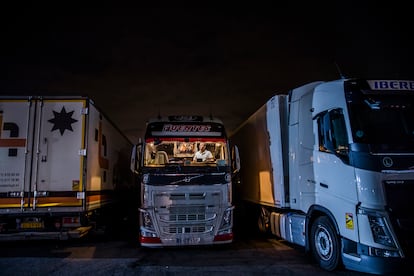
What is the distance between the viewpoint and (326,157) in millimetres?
6543

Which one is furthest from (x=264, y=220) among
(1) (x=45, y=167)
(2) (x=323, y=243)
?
(1) (x=45, y=167)

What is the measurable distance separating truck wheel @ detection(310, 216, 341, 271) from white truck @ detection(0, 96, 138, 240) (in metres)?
5.14

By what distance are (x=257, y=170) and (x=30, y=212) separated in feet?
20.3

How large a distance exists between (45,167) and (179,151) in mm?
3228

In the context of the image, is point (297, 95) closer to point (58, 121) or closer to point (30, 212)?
point (58, 121)

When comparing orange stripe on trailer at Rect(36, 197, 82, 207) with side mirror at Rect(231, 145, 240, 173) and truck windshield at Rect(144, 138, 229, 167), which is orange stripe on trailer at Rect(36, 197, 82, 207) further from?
side mirror at Rect(231, 145, 240, 173)

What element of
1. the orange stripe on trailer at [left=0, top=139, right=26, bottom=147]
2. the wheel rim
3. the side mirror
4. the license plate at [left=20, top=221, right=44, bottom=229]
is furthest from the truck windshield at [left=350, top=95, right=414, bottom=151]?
the orange stripe on trailer at [left=0, top=139, right=26, bottom=147]

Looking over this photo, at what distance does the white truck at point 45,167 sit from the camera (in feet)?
26.4

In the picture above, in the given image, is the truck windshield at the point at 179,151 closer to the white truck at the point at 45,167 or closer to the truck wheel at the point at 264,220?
the white truck at the point at 45,167

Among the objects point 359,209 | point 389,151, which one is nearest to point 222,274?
point 359,209

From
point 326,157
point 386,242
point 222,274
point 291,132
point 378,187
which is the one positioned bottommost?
point 222,274

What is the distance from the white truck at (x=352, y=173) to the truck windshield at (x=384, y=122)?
0.05 feet

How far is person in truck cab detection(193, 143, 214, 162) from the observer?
908 centimetres

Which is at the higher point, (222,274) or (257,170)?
(257,170)
